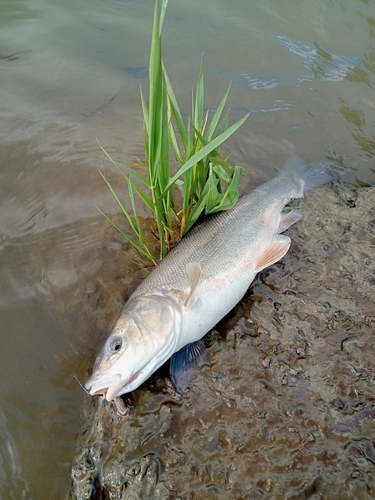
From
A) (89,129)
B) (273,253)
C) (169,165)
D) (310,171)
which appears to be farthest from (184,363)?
(89,129)

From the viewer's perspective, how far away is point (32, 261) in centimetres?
336

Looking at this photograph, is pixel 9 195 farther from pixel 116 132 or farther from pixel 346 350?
pixel 346 350

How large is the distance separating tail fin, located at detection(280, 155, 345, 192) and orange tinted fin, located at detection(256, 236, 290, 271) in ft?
3.15

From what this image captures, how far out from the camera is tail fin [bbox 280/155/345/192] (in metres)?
4.02

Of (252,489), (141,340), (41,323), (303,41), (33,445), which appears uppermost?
(303,41)

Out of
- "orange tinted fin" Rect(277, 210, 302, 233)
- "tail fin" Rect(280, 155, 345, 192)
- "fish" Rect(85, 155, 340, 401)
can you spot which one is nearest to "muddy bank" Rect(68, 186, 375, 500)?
"fish" Rect(85, 155, 340, 401)

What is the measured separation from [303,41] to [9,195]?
16.0 ft

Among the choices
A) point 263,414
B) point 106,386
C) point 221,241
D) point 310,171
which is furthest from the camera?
point 310,171

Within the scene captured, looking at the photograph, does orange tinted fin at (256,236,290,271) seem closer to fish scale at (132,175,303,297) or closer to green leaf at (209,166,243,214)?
fish scale at (132,175,303,297)

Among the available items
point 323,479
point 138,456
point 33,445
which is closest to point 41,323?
point 33,445

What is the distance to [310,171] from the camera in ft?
13.5

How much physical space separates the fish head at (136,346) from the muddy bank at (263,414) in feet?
0.65

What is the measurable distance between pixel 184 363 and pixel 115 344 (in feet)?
1.68

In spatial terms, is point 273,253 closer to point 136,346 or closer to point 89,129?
point 136,346
